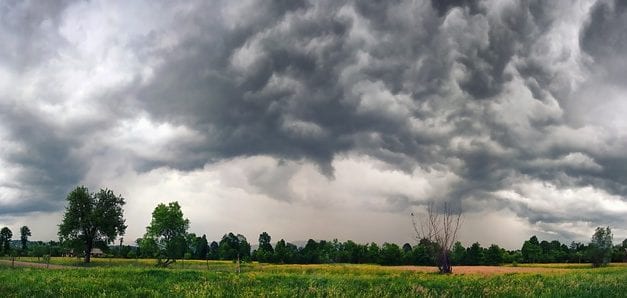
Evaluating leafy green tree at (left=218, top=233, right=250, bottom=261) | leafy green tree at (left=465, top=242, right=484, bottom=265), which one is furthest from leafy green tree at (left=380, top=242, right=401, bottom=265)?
leafy green tree at (left=218, top=233, right=250, bottom=261)

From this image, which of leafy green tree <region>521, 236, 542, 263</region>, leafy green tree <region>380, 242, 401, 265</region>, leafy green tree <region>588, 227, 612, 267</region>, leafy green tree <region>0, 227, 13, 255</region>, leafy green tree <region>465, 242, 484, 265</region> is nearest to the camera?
leafy green tree <region>588, 227, 612, 267</region>

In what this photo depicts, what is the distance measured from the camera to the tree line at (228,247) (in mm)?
78125

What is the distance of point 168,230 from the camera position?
258 ft

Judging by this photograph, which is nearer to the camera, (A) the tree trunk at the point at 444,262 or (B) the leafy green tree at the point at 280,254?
(A) the tree trunk at the point at 444,262

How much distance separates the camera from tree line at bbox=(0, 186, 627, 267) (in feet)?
256

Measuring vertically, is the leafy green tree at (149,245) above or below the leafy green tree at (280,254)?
above

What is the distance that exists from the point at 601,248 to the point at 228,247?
9289cm

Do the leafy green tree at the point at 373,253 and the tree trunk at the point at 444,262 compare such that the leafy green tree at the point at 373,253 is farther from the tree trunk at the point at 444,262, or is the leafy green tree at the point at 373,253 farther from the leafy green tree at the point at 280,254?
the tree trunk at the point at 444,262

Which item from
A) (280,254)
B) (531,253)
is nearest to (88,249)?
(280,254)

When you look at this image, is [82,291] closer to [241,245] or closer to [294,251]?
[294,251]

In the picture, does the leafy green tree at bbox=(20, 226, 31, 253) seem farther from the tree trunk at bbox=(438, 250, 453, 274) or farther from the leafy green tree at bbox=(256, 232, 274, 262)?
the tree trunk at bbox=(438, 250, 453, 274)

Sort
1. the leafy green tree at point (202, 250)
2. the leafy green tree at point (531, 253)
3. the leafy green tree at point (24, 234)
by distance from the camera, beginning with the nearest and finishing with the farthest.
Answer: the leafy green tree at point (531, 253) < the leafy green tree at point (202, 250) < the leafy green tree at point (24, 234)

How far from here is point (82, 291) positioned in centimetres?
1800

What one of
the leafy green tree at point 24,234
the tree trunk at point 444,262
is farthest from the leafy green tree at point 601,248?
the leafy green tree at point 24,234
